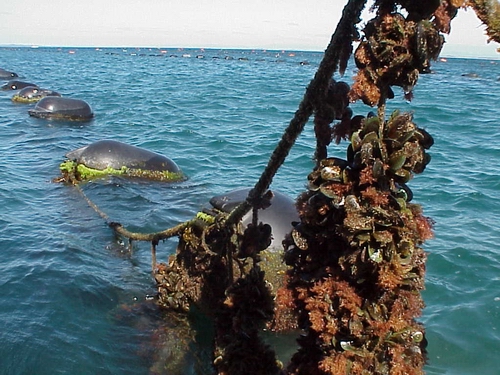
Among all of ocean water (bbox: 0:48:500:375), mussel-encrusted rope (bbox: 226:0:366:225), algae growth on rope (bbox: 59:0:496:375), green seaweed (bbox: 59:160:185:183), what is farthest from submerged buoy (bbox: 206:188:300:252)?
green seaweed (bbox: 59:160:185:183)

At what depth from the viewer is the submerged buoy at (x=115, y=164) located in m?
12.1

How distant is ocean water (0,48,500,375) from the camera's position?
6.09 meters

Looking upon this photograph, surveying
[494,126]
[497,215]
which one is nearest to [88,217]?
[497,215]

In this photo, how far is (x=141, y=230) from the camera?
9.48 metres

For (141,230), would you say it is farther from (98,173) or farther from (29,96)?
(29,96)

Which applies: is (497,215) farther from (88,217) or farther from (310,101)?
(310,101)

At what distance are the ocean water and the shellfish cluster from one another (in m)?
3.58

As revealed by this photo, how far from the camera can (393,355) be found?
2576 mm

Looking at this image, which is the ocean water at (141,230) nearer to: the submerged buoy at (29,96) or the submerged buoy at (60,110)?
the submerged buoy at (60,110)

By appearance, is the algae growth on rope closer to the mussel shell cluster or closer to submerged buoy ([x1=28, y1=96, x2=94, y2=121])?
the mussel shell cluster

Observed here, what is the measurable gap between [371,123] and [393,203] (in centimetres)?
41

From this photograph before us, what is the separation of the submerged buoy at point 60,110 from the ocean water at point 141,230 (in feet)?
1.76

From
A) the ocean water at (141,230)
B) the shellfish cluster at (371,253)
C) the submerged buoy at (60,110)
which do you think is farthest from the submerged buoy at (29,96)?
the shellfish cluster at (371,253)

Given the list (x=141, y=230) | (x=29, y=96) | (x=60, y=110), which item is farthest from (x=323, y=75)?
(x=29, y=96)
